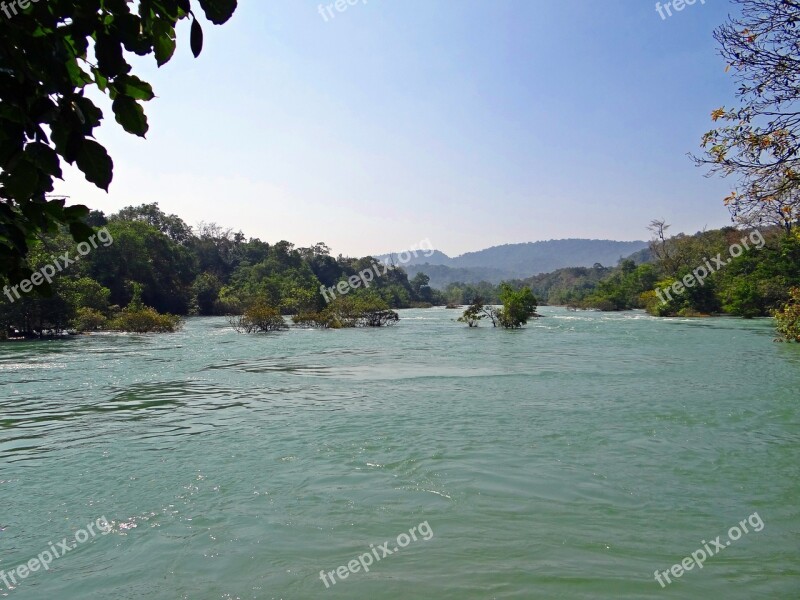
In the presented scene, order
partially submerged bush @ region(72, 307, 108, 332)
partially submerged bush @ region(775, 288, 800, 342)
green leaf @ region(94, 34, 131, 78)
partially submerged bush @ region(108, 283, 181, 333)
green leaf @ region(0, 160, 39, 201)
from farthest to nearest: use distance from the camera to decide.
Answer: partially submerged bush @ region(108, 283, 181, 333) < partially submerged bush @ region(72, 307, 108, 332) < partially submerged bush @ region(775, 288, 800, 342) < green leaf @ region(94, 34, 131, 78) < green leaf @ region(0, 160, 39, 201)

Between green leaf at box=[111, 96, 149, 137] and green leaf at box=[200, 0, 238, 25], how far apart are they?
14.7 inches

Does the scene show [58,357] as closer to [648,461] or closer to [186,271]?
[648,461]

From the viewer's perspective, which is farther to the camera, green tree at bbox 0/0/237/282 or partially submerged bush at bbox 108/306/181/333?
partially submerged bush at bbox 108/306/181/333

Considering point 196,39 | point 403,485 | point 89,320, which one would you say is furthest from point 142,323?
point 196,39

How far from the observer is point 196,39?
1.68 meters

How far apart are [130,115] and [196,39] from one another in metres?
0.33

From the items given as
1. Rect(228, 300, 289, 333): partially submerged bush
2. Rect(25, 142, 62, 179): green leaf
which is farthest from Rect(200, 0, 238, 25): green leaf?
Rect(228, 300, 289, 333): partially submerged bush

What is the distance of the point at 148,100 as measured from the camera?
1813mm

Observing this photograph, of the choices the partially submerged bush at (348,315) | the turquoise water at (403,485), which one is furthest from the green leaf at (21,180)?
the partially submerged bush at (348,315)

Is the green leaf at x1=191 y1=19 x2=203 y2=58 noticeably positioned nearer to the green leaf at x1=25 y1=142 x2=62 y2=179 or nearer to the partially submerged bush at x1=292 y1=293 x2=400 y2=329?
the green leaf at x1=25 y1=142 x2=62 y2=179

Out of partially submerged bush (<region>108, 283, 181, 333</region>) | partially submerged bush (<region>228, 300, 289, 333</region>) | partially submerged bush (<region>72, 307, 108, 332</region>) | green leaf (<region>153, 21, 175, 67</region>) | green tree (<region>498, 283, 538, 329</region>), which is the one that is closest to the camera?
green leaf (<region>153, 21, 175, 67</region>)

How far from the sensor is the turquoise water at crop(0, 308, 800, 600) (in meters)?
5.00

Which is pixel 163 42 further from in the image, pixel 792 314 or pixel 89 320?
pixel 89 320

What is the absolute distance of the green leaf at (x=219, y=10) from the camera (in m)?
1.77
